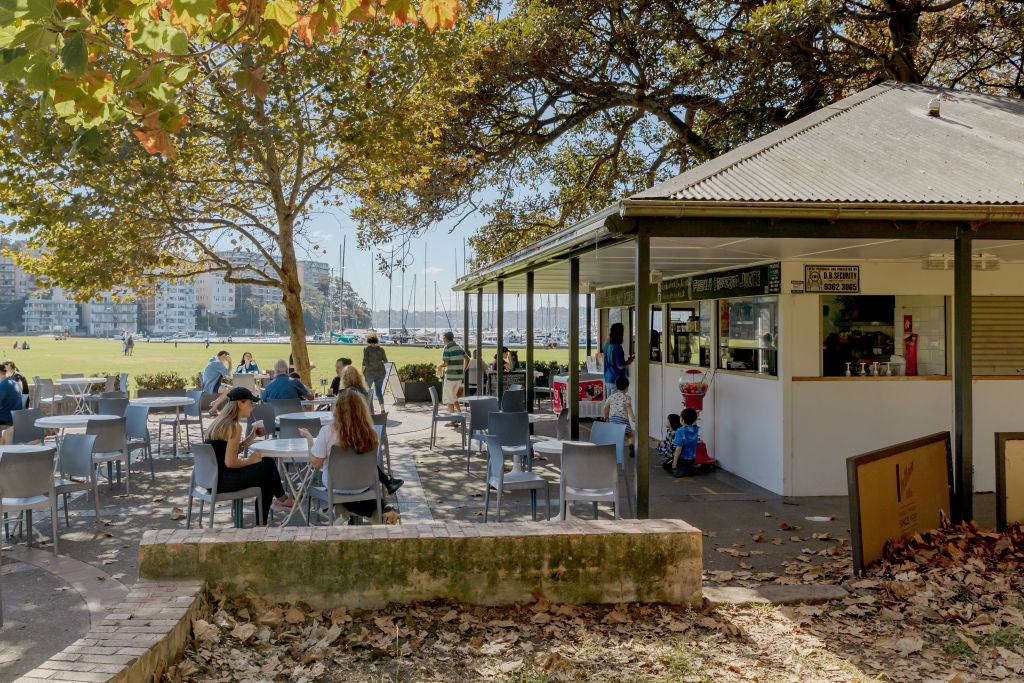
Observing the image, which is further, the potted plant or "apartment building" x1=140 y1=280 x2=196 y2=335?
"apartment building" x1=140 y1=280 x2=196 y2=335

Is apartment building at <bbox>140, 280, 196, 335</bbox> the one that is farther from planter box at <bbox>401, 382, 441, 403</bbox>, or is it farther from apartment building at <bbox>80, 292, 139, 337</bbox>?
planter box at <bbox>401, 382, 441, 403</bbox>

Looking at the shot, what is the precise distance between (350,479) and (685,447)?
4.80m

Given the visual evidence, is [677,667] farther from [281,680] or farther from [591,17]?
[591,17]

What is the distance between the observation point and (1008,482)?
6.50 meters

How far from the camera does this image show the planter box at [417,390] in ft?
67.5

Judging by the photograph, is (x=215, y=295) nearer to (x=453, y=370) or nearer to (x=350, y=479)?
(x=453, y=370)

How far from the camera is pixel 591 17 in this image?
15.7 meters

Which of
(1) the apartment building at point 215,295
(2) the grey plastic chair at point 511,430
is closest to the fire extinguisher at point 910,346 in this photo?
(2) the grey plastic chair at point 511,430

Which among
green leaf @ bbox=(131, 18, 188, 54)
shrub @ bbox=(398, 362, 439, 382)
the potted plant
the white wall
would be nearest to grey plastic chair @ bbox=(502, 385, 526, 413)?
the white wall

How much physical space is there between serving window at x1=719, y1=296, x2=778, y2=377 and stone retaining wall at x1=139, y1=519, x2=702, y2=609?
15.3 ft

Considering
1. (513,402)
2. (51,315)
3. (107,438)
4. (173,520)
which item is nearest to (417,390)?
(513,402)

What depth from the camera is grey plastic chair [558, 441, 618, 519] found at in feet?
20.9

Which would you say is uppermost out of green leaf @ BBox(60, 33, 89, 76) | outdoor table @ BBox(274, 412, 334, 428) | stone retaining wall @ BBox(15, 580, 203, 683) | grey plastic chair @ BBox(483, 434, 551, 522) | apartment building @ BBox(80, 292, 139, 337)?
apartment building @ BBox(80, 292, 139, 337)

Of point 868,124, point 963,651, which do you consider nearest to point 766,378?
point 868,124
